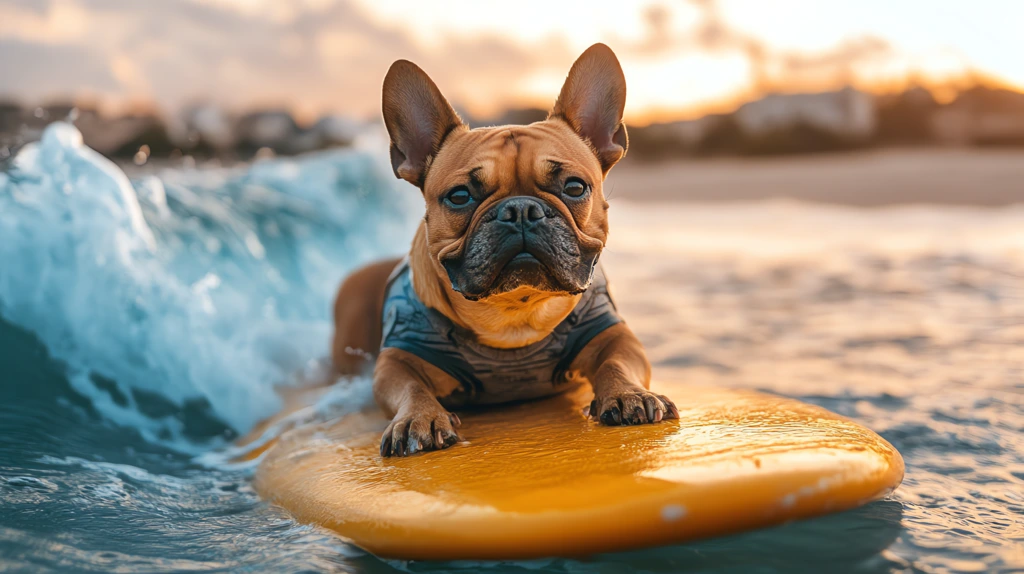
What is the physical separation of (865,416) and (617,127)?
1933 millimetres

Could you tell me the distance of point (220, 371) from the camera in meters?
4.92

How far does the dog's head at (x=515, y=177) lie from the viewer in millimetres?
2852

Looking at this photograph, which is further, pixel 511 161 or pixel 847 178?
pixel 847 178

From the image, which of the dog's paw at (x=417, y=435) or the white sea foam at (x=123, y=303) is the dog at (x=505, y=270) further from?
the white sea foam at (x=123, y=303)

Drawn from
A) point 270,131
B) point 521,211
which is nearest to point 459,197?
point 521,211

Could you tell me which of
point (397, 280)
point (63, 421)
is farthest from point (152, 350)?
point (397, 280)

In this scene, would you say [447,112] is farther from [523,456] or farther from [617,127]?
[523,456]

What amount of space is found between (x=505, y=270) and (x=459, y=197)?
40 centimetres

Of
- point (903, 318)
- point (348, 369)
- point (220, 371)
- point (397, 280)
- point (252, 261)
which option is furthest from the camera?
point (252, 261)

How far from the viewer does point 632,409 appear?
2.95 m

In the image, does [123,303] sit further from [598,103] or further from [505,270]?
[598,103]

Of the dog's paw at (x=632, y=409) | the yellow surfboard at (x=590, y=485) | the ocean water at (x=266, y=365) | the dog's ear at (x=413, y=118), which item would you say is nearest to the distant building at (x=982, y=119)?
the ocean water at (x=266, y=365)

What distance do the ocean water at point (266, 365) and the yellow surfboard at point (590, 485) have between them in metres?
0.07

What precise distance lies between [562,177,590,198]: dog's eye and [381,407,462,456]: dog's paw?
0.96 meters
